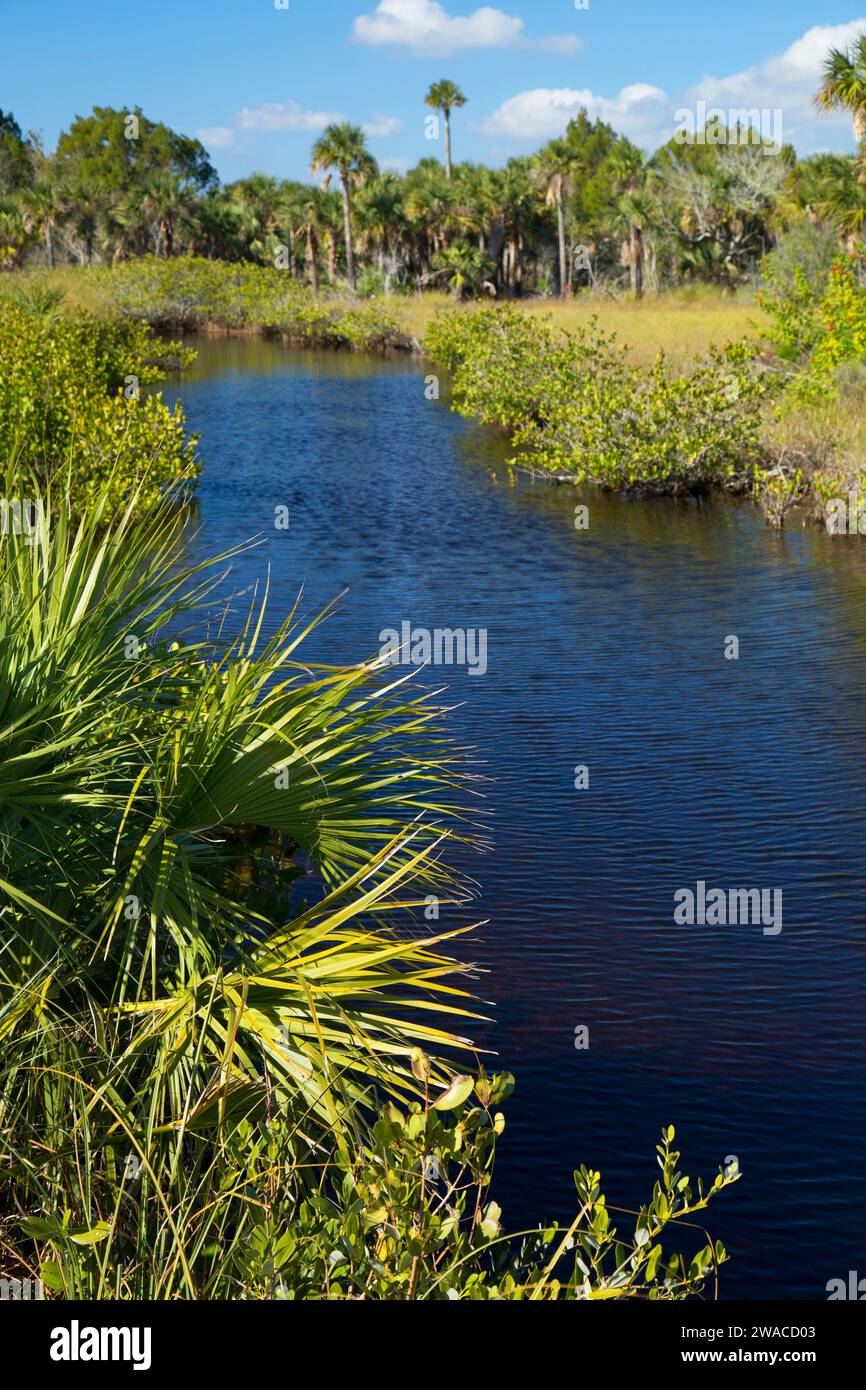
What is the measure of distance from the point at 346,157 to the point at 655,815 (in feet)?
224

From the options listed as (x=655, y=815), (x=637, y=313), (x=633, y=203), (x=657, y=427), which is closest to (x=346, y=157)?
(x=633, y=203)

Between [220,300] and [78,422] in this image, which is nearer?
[78,422]

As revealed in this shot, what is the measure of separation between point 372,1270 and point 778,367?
79.0 ft

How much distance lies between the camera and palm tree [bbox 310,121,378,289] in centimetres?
7131

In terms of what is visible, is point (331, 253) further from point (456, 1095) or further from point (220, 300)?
point (456, 1095)

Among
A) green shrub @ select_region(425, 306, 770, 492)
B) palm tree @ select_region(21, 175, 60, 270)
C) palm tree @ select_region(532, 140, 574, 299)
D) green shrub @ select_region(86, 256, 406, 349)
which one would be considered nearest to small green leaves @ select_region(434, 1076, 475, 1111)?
green shrub @ select_region(425, 306, 770, 492)

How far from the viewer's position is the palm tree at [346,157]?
71312 mm

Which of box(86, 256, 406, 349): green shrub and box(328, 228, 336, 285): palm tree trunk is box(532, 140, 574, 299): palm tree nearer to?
box(328, 228, 336, 285): palm tree trunk

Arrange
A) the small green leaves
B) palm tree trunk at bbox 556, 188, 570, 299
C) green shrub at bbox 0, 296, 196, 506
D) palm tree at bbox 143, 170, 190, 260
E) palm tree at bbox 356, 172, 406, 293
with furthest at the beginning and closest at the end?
palm tree at bbox 143, 170, 190, 260 → palm tree at bbox 356, 172, 406, 293 → palm tree trunk at bbox 556, 188, 570, 299 → green shrub at bbox 0, 296, 196, 506 → the small green leaves

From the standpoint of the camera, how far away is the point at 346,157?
71.4 meters

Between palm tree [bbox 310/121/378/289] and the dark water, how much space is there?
54.3 m

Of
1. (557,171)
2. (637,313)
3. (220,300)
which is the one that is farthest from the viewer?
(557,171)
